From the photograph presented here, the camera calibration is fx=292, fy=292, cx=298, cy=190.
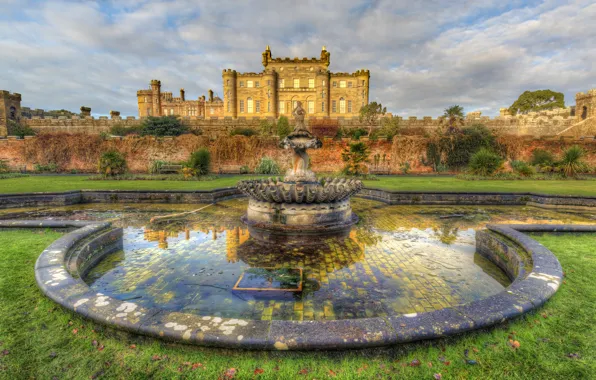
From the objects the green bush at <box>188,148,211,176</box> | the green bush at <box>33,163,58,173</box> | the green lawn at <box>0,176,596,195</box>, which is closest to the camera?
the green lawn at <box>0,176,596,195</box>

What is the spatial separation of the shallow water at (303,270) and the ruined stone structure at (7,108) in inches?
1743

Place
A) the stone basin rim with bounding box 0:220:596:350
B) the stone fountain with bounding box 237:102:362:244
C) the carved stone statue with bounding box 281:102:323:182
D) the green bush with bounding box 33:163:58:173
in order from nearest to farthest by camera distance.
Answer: the stone basin rim with bounding box 0:220:596:350 → the stone fountain with bounding box 237:102:362:244 → the carved stone statue with bounding box 281:102:323:182 → the green bush with bounding box 33:163:58:173

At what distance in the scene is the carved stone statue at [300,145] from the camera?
28.2ft

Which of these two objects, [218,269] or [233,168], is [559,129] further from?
[218,269]

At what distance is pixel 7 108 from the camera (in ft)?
125

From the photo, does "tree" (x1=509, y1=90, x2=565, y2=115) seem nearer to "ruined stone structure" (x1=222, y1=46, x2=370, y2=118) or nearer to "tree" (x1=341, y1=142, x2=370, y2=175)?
"ruined stone structure" (x1=222, y1=46, x2=370, y2=118)

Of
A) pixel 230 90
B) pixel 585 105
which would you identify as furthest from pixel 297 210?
pixel 585 105

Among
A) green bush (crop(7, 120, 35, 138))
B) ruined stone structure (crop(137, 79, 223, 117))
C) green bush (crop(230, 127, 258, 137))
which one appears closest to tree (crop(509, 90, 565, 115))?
green bush (crop(230, 127, 258, 137))

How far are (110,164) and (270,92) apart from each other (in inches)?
1354

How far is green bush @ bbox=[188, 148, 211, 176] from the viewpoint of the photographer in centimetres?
1873

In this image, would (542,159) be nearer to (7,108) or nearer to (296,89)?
(296,89)

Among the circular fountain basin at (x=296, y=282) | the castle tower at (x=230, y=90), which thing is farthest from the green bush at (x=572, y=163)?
the castle tower at (x=230, y=90)

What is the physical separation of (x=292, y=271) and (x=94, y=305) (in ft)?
8.77

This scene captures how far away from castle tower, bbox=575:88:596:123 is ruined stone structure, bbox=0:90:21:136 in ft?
233
